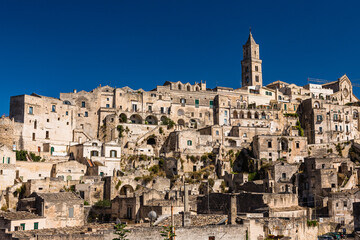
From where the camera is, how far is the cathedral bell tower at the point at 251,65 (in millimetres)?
99188

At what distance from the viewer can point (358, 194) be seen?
5003 centimetres

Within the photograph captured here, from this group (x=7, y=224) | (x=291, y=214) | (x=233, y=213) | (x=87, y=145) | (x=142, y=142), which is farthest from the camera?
(x=142, y=142)

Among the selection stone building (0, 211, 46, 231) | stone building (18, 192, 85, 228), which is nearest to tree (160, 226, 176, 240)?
stone building (0, 211, 46, 231)

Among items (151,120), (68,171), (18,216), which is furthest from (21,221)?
(151,120)

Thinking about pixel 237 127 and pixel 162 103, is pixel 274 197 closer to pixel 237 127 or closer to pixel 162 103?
pixel 237 127

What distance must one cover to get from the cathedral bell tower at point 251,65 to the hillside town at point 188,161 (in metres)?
0.30

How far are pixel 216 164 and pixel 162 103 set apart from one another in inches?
772

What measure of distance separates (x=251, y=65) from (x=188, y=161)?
128 ft

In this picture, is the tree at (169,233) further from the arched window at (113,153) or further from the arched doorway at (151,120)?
the arched doorway at (151,120)

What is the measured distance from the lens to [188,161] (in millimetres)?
67562

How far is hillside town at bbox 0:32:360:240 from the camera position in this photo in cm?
3697

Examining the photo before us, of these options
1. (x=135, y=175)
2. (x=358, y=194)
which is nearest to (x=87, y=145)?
(x=135, y=175)

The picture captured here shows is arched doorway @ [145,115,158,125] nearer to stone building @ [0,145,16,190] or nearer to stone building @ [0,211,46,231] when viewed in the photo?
stone building @ [0,145,16,190]

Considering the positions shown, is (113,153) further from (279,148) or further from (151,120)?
(279,148)
